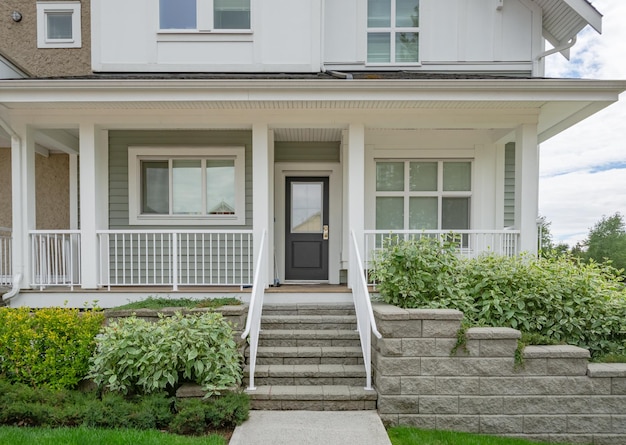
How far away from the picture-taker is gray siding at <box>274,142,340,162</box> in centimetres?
Result: 727

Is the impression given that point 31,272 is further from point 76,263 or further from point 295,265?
point 295,265

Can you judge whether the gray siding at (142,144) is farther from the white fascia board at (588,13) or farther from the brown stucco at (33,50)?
the white fascia board at (588,13)

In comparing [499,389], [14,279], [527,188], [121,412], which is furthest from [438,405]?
[14,279]

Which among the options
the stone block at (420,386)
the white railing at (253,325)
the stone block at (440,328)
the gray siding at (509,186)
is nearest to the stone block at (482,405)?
the stone block at (420,386)

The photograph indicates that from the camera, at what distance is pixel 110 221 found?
6832 mm

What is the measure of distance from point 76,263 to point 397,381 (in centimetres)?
618

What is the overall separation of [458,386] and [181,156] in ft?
18.4

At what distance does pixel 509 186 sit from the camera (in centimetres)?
717

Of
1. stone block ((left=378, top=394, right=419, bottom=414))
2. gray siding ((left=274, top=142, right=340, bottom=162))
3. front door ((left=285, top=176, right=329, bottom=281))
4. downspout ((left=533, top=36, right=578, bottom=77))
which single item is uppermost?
downspout ((left=533, top=36, right=578, bottom=77))

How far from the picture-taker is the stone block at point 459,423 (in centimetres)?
373

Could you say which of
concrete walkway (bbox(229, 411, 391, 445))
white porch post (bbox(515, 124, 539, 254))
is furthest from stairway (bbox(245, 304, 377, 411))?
white porch post (bbox(515, 124, 539, 254))

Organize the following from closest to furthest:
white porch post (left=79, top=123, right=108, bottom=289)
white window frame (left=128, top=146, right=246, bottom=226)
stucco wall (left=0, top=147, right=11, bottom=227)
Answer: white porch post (left=79, top=123, right=108, bottom=289)
white window frame (left=128, top=146, right=246, bottom=226)
stucco wall (left=0, top=147, right=11, bottom=227)

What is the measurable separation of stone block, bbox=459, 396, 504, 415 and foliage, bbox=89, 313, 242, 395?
7.23ft

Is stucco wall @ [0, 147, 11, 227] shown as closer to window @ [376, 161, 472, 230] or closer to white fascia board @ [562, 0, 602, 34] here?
Result: window @ [376, 161, 472, 230]
